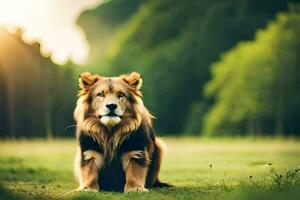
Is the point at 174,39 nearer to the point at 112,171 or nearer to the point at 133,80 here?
the point at 133,80

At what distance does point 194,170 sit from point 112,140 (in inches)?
123

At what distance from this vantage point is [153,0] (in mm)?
19641

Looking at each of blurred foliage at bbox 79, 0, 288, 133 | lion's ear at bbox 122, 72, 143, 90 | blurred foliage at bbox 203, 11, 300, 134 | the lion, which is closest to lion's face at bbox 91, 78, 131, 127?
the lion

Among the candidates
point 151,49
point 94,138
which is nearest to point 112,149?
point 94,138

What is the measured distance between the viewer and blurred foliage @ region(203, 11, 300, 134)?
16203mm

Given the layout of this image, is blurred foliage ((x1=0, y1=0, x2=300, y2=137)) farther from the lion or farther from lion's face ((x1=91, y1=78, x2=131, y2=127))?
lion's face ((x1=91, y1=78, x2=131, y2=127))

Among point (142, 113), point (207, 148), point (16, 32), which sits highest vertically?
point (16, 32)

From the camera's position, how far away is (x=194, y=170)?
11359 millimetres

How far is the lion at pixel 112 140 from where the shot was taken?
328 inches

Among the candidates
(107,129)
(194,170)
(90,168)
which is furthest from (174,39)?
(90,168)

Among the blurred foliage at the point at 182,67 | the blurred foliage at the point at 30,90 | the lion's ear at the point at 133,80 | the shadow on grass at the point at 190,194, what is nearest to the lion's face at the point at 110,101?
the lion's ear at the point at 133,80

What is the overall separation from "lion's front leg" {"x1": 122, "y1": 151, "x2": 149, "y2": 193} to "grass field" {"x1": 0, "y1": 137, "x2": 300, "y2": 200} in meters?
0.14

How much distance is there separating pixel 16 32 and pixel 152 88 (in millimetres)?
3119

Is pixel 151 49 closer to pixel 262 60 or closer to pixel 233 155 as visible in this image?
pixel 262 60
